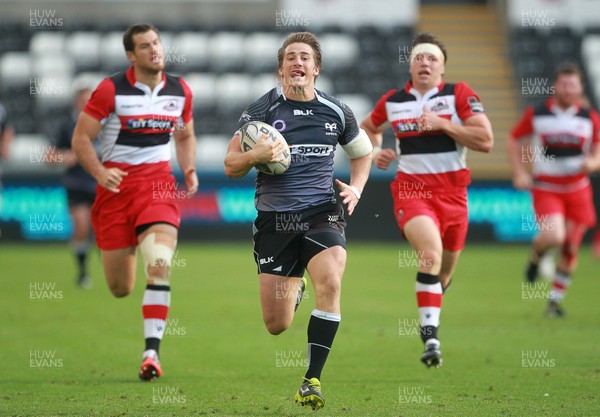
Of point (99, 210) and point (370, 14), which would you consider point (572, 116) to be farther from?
point (370, 14)

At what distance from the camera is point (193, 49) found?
25375mm

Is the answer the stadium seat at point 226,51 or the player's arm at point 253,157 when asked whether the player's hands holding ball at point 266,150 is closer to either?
the player's arm at point 253,157

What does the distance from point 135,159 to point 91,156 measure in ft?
1.32

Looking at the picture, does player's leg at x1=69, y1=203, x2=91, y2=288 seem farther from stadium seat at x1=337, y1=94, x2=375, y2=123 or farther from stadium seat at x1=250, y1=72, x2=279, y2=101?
stadium seat at x1=337, y1=94, x2=375, y2=123

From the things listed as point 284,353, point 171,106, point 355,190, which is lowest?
point 284,353

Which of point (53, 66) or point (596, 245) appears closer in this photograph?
point (596, 245)

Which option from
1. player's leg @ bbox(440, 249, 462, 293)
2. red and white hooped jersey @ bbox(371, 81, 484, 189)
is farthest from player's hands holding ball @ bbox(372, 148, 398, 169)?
player's leg @ bbox(440, 249, 462, 293)

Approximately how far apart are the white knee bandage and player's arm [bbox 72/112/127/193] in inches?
21.0

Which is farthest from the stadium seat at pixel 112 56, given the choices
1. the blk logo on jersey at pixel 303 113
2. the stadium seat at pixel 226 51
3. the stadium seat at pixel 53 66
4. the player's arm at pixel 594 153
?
the blk logo on jersey at pixel 303 113

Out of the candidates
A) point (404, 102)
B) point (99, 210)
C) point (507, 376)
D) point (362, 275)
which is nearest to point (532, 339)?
point (507, 376)

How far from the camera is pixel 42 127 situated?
79.0ft

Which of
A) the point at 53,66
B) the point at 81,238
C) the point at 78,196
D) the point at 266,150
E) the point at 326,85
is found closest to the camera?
the point at 266,150

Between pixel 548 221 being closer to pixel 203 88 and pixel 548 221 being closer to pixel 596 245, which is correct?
pixel 596 245

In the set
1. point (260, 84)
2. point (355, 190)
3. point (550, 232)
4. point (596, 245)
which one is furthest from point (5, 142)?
point (596, 245)
